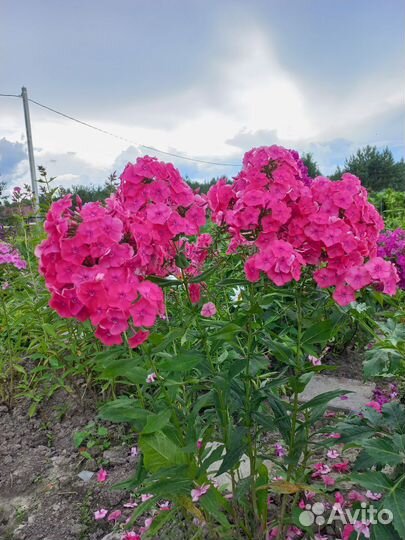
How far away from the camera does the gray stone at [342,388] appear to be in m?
2.26

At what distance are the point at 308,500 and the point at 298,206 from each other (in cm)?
101

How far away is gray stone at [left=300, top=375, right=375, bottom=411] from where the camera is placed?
2262mm

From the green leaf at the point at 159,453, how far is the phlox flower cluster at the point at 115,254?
12.8 inches

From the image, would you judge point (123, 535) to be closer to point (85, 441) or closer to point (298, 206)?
point (85, 441)

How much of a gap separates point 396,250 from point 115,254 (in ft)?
4.70

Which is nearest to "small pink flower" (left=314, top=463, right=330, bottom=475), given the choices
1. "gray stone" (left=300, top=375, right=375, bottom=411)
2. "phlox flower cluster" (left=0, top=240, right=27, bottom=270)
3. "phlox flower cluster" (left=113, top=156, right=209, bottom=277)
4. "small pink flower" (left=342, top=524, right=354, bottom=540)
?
"small pink flower" (left=342, top=524, right=354, bottom=540)

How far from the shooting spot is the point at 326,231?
1056mm

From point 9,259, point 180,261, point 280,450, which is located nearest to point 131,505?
point 280,450

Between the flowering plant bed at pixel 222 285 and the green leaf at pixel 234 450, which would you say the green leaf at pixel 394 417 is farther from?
the green leaf at pixel 234 450

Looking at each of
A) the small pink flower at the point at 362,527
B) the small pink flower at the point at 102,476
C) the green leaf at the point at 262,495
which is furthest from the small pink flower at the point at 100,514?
the small pink flower at the point at 362,527

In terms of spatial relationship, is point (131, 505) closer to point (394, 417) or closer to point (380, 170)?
point (394, 417)

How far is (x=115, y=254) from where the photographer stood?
35.9 inches

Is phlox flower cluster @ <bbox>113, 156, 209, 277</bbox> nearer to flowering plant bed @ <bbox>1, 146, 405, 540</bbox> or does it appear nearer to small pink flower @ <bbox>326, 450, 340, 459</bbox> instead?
flowering plant bed @ <bbox>1, 146, 405, 540</bbox>

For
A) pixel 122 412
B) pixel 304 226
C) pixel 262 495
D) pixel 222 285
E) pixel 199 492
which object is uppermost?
pixel 304 226
